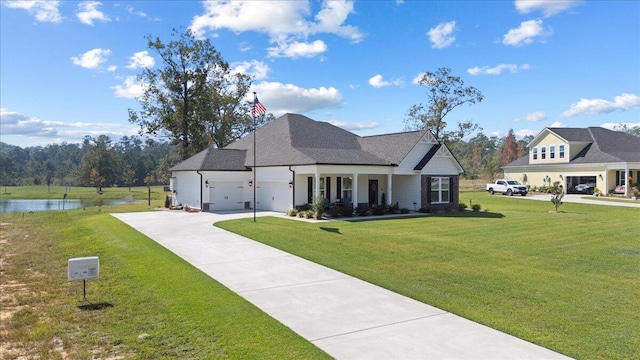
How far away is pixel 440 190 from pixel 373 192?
4.22 meters

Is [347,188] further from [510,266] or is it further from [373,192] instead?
[510,266]

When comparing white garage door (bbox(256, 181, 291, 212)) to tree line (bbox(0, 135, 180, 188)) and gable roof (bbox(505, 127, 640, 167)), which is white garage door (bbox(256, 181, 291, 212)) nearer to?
tree line (bbox(0, 135, 180, 188))

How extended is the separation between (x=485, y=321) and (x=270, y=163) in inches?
777

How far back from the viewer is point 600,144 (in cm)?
4131

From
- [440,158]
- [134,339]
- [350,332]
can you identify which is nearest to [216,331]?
[134,339]

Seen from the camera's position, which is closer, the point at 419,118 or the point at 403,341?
the point at 403,341

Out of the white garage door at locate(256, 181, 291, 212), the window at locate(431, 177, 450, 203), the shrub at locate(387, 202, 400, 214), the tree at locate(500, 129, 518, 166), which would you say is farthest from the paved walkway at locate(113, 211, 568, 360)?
the tree at locate(500, 129, 518, 166)

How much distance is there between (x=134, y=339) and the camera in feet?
20.3

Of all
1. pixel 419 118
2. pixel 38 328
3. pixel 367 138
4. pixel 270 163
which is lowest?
pixel 38 328

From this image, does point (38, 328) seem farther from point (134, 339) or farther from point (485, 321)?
point (485, 321)

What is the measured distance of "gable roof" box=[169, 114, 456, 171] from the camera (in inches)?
955

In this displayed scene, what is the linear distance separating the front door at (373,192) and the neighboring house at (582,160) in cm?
2444

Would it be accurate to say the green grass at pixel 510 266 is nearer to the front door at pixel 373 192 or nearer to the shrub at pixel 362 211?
the shrub at pixel 362 211

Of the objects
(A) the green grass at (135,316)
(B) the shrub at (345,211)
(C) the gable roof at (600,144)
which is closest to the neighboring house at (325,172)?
(B) the shrub at (345,211)
